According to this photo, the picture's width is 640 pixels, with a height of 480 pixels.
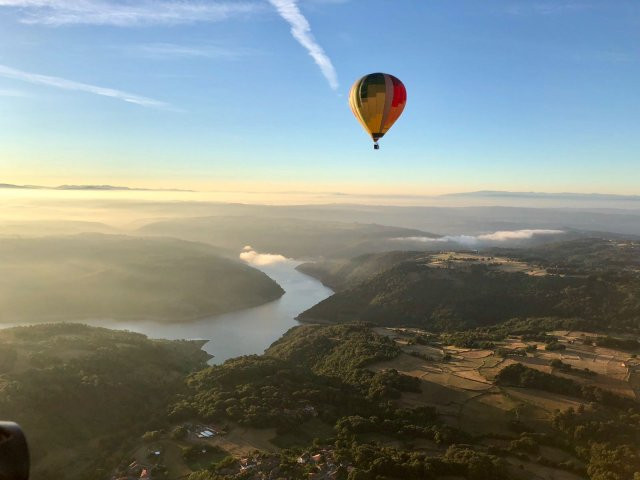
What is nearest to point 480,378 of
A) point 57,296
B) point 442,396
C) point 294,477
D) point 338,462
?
point 442,396

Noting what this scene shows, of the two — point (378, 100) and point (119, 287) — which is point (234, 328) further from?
point (378, 100)

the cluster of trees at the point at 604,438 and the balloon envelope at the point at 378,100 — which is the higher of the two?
the balloon envelope at the point at 378,100

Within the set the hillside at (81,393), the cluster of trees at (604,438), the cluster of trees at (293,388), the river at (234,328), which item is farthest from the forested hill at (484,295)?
the hillside at (81,393)

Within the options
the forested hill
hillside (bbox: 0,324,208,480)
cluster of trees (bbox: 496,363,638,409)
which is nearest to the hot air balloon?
cluster of trees (bbox: 496,363,638,409)

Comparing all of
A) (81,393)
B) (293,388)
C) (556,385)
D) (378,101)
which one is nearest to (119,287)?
(81,393)

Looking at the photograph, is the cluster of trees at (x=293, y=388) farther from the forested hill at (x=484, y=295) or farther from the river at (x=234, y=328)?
the forested hill at (x=484, y=295)

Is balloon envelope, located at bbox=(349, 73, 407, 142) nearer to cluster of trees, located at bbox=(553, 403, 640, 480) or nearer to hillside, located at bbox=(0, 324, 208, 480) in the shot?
cluster of trees, located at bbox=(553, 403, 640, 480)

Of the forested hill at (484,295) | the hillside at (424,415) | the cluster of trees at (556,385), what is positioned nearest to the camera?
the hillside at (424,415)
